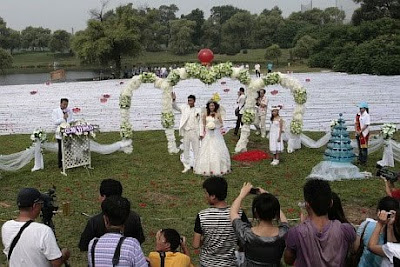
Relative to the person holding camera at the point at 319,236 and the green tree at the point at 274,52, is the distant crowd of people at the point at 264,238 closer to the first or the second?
the person holding camera at the point at 319,236

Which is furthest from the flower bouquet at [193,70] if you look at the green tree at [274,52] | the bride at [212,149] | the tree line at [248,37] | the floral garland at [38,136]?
the green tree at [274,52]

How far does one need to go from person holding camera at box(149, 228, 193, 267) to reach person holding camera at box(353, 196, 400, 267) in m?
1.48

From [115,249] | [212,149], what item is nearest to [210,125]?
[212,149]

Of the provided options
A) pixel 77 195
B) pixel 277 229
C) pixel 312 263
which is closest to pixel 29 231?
pixel 277 229

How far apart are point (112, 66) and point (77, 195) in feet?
182

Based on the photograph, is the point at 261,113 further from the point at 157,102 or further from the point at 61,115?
Answer: the point at 157,102

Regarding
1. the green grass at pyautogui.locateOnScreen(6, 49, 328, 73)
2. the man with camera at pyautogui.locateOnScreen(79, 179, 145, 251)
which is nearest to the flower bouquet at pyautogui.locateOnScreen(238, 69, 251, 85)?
the man with camera at pyautogui.locateOnScreen(79, 179, 145, 251)

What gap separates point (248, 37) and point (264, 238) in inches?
3430

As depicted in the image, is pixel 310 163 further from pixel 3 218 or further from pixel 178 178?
pixel 3 218

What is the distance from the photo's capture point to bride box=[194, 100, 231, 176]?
12.9 m

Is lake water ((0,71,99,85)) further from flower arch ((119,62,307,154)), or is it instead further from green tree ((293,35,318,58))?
flower arch ((119,62,307,154))

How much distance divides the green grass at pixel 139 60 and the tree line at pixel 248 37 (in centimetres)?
177

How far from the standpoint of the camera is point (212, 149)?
508 inches

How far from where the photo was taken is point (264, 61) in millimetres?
67875
